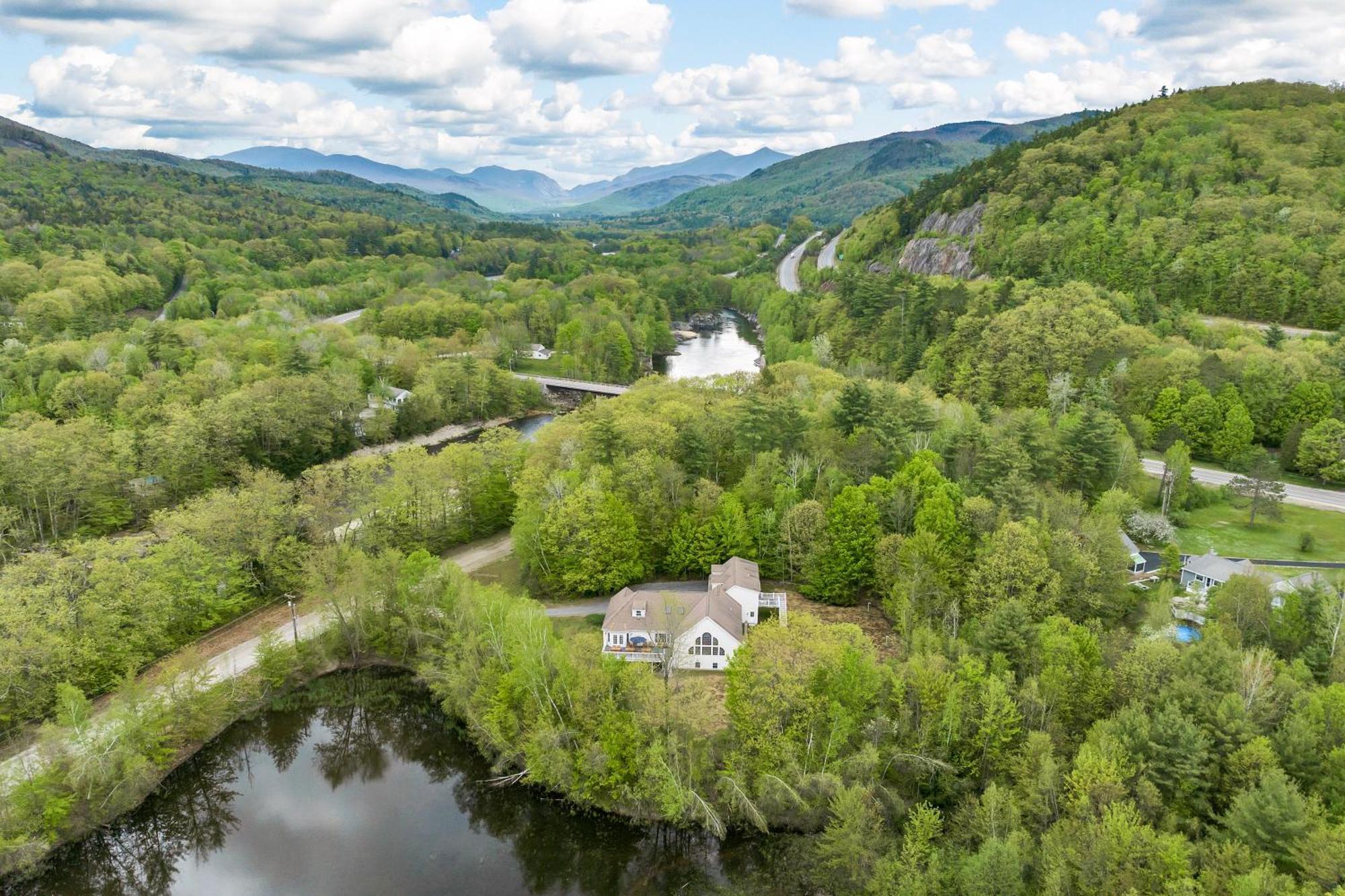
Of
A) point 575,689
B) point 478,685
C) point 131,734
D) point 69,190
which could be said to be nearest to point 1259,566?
point 575,689

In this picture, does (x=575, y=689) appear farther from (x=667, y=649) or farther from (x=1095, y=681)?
(x=1095, y=681)

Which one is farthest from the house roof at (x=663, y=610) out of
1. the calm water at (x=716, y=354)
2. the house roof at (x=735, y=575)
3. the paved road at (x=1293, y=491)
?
the calm water at (x=716, y=354)

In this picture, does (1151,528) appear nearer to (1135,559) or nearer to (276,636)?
(1135,559)

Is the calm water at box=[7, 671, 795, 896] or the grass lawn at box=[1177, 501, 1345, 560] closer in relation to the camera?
the calm water at box=[7, 671, 795, 896]

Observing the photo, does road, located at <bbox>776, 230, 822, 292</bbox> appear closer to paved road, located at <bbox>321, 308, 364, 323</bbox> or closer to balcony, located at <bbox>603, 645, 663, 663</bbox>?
paved road, located at <bbox>321, 308, 364, 323</bbox>

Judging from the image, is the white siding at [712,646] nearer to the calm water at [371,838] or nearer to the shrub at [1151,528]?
the calm water at [371,838]

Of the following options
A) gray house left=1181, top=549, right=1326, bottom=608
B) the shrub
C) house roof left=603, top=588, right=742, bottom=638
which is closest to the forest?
the shrub
